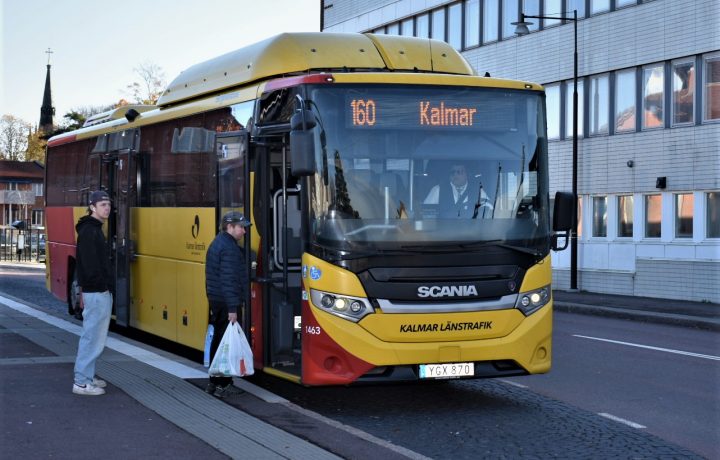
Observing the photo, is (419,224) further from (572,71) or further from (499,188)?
(572,71)

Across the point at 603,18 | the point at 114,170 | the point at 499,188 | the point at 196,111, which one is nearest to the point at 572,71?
the point at 603,18

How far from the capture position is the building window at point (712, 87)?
27.8 metres

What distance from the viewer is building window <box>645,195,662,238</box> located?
29.8 meters

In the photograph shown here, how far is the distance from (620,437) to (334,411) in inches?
104

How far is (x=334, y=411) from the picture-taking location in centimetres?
1002

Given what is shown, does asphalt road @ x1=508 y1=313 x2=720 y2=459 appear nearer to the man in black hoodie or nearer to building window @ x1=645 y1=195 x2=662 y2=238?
the man in black hoodie

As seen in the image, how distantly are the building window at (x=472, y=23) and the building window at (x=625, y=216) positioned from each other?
32.5 ft

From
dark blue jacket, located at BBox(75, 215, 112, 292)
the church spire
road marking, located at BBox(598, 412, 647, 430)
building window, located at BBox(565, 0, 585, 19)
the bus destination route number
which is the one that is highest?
the church spire

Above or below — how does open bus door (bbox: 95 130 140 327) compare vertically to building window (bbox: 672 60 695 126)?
below

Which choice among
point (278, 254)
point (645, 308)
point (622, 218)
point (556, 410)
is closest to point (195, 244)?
point (278, 254)

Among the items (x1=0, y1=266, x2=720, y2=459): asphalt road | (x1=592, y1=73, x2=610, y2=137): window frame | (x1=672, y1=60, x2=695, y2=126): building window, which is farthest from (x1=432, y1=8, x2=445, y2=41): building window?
(x1=0, y1=266, x2=720, y2=459): asphalt road

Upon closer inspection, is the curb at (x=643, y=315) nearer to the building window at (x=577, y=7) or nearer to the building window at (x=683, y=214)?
the building window at (x=683, y=214)

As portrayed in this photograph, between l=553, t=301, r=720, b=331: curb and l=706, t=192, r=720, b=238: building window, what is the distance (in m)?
4.53

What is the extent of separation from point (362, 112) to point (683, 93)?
2118cm
